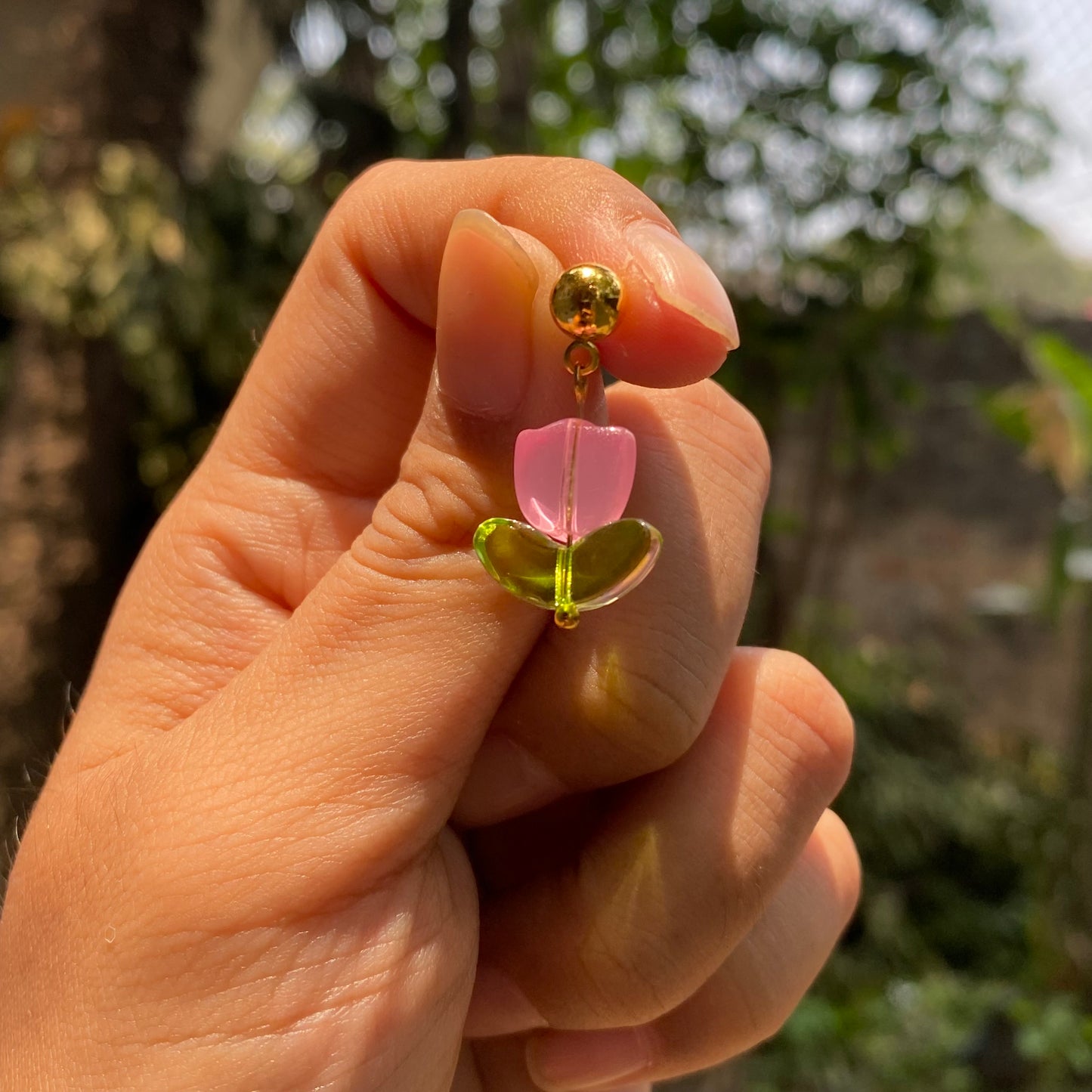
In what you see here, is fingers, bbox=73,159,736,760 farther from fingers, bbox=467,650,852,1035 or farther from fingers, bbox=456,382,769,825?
fingers, bbox=467,650,852,1035

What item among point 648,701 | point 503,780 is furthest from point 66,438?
point 648,701

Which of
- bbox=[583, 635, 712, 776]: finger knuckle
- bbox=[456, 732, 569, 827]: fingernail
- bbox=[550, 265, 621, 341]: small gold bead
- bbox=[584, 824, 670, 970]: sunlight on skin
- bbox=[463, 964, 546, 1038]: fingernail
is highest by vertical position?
bbox=[550, 265, 621, 341]: small gold bead

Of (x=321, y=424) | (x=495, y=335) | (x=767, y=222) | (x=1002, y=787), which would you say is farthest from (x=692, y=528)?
(x=1002, y=787)

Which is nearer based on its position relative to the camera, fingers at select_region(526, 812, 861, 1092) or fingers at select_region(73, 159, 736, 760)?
fingers at select_region(73, 159, 736, 760)

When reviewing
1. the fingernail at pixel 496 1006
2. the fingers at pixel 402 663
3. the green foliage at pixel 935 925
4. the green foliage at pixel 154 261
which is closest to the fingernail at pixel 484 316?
the fingers at pixel 402 663

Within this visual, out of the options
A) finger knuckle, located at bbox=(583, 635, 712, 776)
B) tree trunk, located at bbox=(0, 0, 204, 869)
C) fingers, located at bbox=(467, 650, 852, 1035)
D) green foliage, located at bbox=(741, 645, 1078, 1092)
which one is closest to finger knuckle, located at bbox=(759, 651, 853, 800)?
fingers, located at bbox=(467, 650, 852, 1035)

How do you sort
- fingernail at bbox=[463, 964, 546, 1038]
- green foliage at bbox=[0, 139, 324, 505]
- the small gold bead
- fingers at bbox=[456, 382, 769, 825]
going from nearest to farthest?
the small gold bead, fingers at bbox=[456, 382, 769, 825], fingernail at bbox=[463, 964, 546, 1038], green foliage at bbox=[0, 139, 324, 505]

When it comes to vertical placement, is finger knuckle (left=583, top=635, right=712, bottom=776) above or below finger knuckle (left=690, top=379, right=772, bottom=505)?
below

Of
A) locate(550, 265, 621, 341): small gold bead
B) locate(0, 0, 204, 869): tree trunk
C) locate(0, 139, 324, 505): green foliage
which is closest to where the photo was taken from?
locate(550, 265, 621, 341): small gold bead
